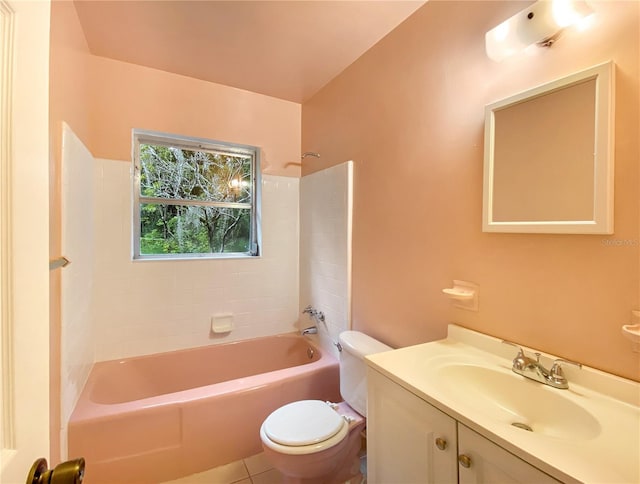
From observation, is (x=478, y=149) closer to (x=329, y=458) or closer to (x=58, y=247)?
(x=329, y=458)

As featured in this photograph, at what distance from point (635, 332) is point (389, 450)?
0.82 m

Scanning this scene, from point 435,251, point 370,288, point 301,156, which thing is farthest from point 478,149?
point 301,156

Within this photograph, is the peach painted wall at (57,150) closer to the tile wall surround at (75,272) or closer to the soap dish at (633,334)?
the tile wall surround at (75,272)

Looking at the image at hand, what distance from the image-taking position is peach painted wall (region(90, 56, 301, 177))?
2070 millimetres

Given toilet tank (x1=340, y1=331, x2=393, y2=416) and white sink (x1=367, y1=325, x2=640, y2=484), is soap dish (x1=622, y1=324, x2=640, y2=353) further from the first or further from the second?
toilet tank (x1=340, y1=331, x2=393, y2=416)

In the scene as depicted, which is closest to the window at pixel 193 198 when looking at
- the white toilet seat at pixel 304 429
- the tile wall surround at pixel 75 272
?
the tile wall surround at pixel 75 272

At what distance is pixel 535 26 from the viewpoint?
0.97m

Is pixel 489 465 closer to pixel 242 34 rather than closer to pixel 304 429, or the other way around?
pixel 304 429

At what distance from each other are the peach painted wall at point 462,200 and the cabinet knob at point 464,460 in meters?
0.51

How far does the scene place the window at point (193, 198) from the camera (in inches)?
91.5

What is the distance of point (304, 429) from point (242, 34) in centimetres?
221

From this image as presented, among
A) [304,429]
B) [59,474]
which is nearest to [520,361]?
[304,429]

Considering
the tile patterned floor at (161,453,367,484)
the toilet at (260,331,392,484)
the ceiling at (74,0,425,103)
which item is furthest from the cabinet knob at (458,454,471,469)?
the ceiling at (74,0,425,103)

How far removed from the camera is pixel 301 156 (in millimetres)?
2709
